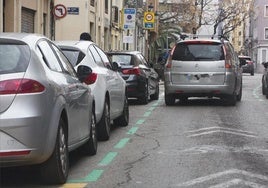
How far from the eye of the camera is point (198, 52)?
54.9ft

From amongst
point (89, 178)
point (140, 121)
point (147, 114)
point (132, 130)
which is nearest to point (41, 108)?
point (89, 178)

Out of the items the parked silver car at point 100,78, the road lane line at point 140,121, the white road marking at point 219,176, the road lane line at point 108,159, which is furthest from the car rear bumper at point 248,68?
the white road marking at point 219,176

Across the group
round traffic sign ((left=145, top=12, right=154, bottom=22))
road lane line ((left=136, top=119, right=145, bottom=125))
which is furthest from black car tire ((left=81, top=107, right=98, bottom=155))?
round traffic sign ((left=145, top=12, right=154, bottom=22))

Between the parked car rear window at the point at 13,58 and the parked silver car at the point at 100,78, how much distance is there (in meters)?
3.17

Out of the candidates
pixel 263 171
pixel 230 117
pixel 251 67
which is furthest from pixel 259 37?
pixel 263 171

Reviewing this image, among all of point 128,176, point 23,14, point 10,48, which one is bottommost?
point 128,176

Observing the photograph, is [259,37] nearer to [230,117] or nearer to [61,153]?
[230,117]

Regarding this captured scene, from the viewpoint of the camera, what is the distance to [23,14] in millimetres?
20969

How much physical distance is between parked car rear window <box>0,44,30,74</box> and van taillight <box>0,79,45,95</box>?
142 millimetres

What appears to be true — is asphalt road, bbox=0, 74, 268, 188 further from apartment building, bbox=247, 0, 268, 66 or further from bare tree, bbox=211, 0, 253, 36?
apartment building, bbox=247, 0, 268, 66

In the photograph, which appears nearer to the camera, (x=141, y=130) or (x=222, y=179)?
(x=222, y=179)

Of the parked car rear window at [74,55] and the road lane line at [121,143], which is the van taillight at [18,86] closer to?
the road lane line at [121,143]

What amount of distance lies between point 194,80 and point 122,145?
7.00 metres

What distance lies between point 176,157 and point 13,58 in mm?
3222
